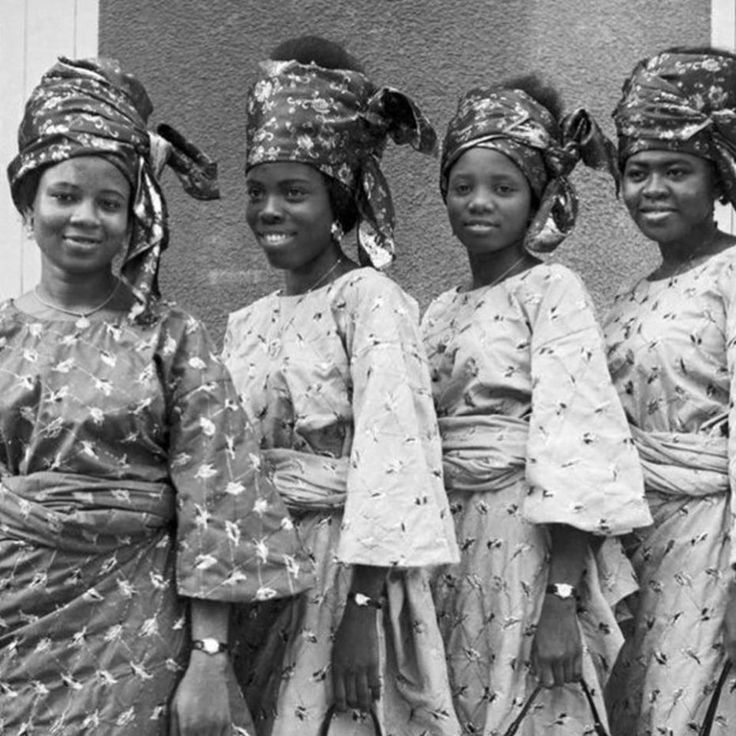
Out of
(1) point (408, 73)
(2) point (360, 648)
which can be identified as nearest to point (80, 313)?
(2) point (360, 648)

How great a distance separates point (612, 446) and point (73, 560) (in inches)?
50.1

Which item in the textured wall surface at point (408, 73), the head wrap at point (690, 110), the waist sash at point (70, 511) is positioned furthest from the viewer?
the textured wall surface at point (408, 73)

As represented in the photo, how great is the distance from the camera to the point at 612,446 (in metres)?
3.77

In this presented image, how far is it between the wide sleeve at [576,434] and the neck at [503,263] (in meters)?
0.22

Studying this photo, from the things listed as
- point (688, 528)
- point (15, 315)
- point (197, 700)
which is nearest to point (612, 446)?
point (688, 528)

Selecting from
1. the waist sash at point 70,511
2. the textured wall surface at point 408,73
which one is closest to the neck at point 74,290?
the waist sash at point 70,511

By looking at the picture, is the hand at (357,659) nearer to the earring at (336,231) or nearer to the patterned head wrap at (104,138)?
the patterned head wrap at (104,138)

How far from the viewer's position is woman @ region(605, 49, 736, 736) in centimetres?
382

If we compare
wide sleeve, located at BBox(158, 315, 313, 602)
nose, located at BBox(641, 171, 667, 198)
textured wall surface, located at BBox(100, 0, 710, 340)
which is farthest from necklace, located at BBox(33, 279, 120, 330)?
textured wall surface, located at BBox(100, 0, 710, 340)

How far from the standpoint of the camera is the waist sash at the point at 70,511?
129 inches

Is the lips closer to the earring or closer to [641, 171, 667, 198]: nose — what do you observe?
the earring

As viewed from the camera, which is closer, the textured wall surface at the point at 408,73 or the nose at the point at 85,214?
the nose at the point at 85,214

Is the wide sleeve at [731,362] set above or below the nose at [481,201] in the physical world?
below

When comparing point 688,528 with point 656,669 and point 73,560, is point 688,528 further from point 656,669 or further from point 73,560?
point 73,560
